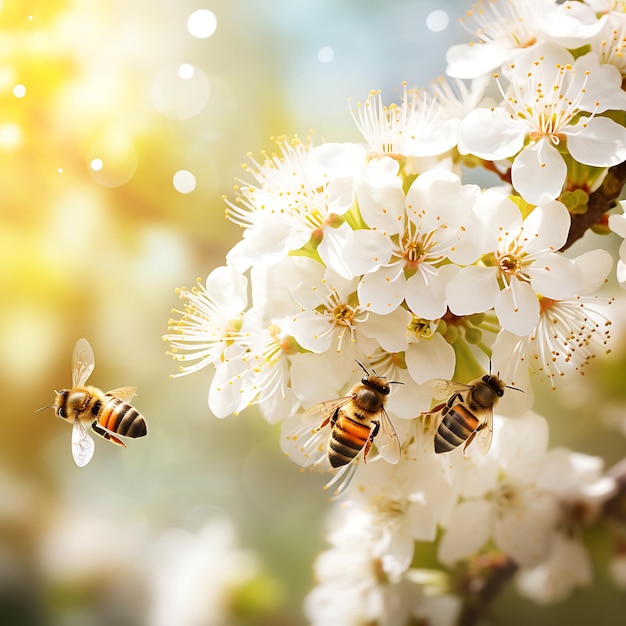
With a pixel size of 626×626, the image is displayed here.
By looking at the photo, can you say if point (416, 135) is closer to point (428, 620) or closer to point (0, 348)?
point (428, 620)

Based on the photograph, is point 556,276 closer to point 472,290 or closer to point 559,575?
point 472,290

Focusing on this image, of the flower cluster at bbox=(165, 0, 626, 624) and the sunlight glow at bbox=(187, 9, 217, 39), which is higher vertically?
the sunlight glow at bbox=(187, 9, 217, 39)

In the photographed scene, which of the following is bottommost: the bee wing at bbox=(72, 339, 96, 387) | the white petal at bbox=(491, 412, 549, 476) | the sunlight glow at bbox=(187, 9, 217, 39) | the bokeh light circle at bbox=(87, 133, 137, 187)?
the white petal at bbox=(491, 412, 549, 476)

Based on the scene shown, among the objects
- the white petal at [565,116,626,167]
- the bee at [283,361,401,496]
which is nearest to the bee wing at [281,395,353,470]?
the bee at [283,361,401,496]

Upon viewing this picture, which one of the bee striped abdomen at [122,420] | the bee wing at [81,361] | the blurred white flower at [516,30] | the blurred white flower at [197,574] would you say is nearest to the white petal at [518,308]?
the blurred white flower at [516,30]

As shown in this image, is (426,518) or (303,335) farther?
(426,518)

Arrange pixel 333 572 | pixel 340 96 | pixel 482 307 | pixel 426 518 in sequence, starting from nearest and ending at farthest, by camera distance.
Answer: pixel 482 307 → pixel 426 518 → pixel 333 572 → pixel 340 96

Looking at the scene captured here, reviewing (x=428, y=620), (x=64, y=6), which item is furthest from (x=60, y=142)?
(x=428, y=620)

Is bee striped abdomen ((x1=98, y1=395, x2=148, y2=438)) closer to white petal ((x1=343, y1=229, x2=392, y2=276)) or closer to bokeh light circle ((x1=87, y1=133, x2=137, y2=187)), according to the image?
white petal ((x1=343, y1=229, x2=392, y2=276))
